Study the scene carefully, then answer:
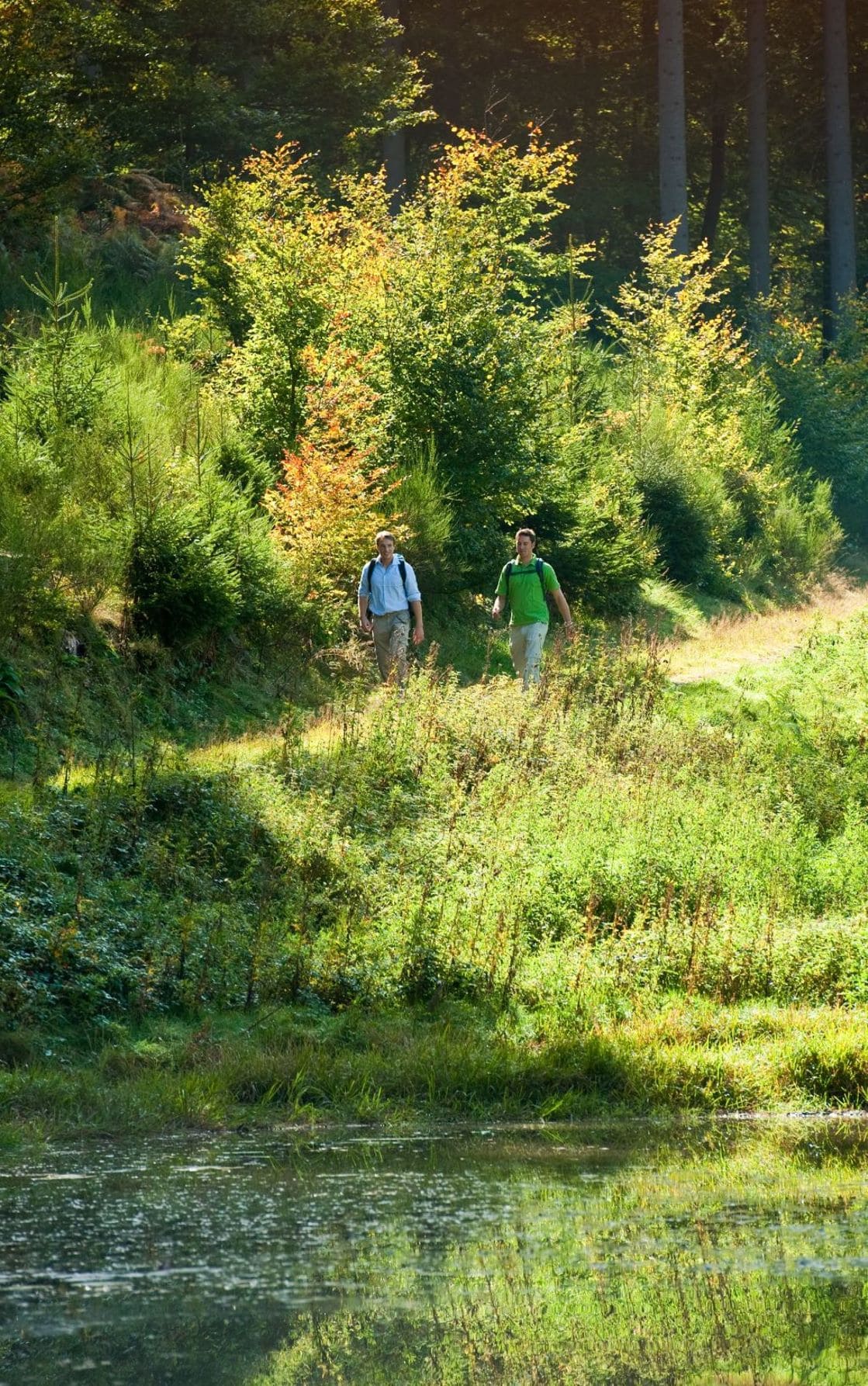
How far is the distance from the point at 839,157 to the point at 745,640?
2809 centimetres

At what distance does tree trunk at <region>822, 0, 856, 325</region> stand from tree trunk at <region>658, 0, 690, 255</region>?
8.26 meters

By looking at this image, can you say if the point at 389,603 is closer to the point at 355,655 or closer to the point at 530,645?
the point at 355,655

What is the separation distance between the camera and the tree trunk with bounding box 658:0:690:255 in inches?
1634

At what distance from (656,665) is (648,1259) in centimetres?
1246

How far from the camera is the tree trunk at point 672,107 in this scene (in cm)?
4150

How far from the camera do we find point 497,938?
10422 millimetres

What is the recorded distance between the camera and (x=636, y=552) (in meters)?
26.0

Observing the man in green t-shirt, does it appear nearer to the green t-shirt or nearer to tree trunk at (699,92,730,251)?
the green t-shirt

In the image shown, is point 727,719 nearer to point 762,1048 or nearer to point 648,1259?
point 762,1048

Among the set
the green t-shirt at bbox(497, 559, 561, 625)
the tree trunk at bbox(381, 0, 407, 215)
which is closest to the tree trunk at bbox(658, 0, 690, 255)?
the tree trunk at bbox(381, 0, 407, 215)

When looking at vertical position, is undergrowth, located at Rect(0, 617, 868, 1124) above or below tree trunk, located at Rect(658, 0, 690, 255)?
below

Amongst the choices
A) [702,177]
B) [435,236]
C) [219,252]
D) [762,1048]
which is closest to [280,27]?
[219,252]

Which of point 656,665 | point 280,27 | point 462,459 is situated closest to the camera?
point 656,665

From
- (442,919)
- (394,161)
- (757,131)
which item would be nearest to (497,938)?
(442,919)
